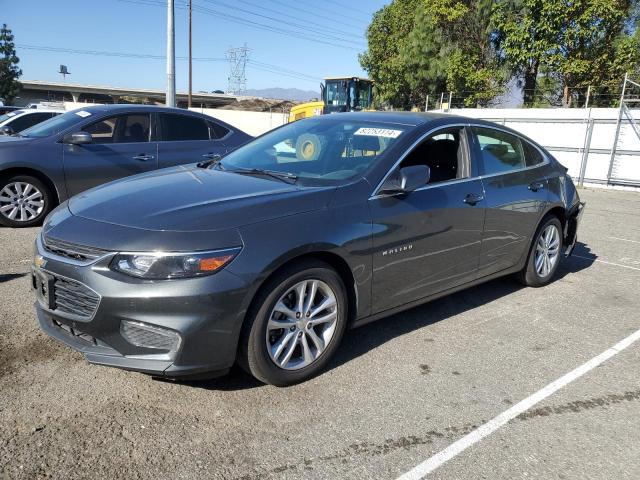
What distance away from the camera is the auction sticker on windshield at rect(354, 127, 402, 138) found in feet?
12.7

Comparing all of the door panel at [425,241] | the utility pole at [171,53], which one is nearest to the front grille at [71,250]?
the door panel at [425,241]

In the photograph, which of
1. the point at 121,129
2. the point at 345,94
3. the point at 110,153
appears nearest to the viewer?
the point at 110,153

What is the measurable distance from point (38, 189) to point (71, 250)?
14.9 ft

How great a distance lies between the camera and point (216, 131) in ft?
26.0

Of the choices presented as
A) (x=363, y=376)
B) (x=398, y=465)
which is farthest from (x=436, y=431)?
(x=363, y=376)

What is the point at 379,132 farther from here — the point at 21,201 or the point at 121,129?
the point at 21,201

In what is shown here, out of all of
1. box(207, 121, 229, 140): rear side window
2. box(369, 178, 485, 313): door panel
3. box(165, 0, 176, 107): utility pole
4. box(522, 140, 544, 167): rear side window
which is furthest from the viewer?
box(165, 0, 176, 107): utility pole

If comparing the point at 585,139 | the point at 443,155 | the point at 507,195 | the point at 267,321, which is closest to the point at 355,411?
the point at 267,321

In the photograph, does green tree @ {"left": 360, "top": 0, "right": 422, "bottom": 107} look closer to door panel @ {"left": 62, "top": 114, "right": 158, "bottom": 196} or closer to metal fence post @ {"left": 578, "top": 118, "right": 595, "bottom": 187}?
metal fence post @ {"left": 578, "top": 118, "right": 595, "bottom": 187}

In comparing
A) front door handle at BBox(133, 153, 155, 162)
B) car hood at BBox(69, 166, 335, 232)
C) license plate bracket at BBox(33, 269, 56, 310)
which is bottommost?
license plate bracket at BBox(33, 269, 56, 310)

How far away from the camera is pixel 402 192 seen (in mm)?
3568

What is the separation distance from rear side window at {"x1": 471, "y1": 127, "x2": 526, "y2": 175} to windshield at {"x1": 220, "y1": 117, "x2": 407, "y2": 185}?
0.90m

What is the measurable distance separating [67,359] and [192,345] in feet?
3.77

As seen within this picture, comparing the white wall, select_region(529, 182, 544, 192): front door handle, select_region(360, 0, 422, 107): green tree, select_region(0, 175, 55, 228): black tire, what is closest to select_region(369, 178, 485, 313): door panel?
A: select_region(529, 182, 544, 192): front door handle
